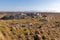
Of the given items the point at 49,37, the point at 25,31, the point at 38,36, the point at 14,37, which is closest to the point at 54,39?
the point at 49,37

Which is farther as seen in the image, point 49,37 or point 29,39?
point 49,37

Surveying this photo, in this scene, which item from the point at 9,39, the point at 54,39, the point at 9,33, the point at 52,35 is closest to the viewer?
the point at 9,39

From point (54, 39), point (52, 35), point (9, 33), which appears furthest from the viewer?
point (52, 35)

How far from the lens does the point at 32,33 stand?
29844mm

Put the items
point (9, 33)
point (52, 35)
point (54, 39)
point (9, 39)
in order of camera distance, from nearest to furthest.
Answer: point (9, 39) < point (9, 33) < point (54, 39) < point (52, 35)

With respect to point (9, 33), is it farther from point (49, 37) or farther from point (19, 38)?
point (49, 37)

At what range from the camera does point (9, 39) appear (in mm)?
25016

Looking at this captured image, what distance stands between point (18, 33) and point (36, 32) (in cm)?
440

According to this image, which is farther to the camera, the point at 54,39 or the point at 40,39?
the point at 54,39

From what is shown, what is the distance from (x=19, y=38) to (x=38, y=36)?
3.56m

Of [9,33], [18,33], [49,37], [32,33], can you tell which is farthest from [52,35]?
[9,33]

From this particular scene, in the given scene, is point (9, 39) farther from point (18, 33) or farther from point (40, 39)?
point (40, 39)

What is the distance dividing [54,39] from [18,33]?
682 cm

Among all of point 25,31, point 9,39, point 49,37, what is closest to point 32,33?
point 25,31
